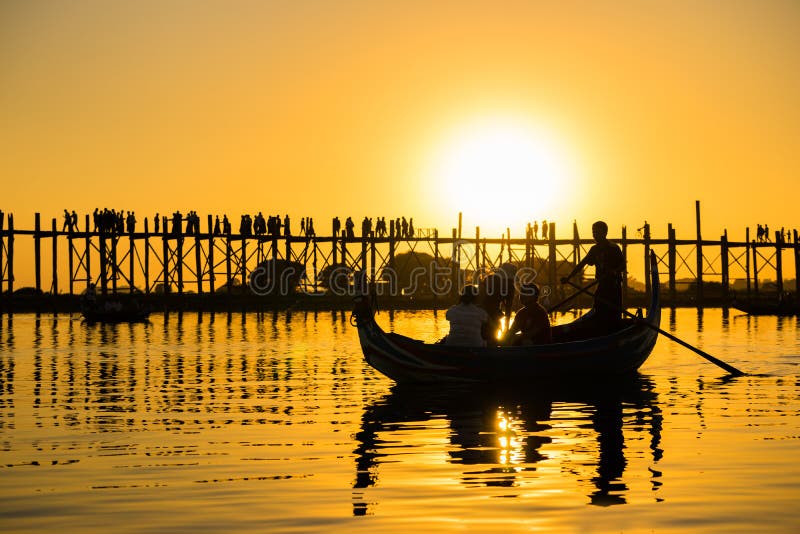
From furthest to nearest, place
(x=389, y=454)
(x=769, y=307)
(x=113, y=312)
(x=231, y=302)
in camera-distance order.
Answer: (x=231, y=302), (x=769, y=307), (x=113, y=312), (x=389, y=454)

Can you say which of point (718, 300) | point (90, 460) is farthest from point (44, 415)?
point (718, 300)

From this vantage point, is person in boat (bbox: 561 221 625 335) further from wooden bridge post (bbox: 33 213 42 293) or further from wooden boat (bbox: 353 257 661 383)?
wooden bridge post (bbox: 33 213 42 293)

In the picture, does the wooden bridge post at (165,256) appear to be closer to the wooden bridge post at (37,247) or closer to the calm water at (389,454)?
the wooden bridge post at (37,247)

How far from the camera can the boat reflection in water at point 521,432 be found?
9.99 meters

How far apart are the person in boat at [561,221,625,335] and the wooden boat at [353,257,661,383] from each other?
1.41 ft

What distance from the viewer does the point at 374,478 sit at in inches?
397

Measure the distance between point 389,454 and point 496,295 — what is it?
701 cm

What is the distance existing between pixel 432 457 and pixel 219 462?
6.77 ft

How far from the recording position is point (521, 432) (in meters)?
13.2

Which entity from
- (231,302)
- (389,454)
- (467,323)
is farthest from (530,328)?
(231,302)

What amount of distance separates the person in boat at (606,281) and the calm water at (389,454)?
1136mm

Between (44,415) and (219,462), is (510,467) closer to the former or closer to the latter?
(219,462)

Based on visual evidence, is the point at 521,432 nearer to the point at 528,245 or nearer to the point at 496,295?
the point at 496,295

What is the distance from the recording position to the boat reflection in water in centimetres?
999
